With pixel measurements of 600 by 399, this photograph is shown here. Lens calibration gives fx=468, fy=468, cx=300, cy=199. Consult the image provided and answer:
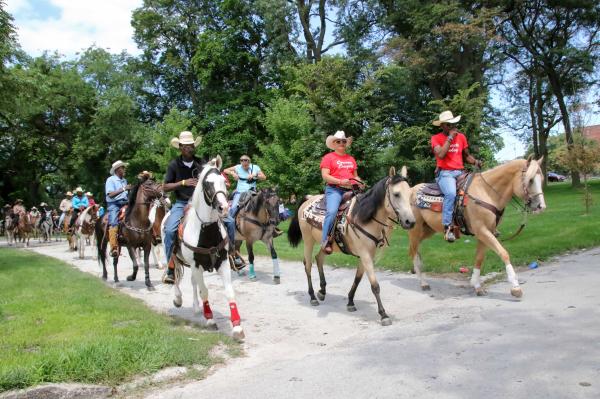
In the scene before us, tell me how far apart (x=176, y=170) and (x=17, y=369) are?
3601 millimetres

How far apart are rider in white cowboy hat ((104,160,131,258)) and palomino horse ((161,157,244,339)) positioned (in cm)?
469

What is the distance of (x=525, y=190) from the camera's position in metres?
7.79

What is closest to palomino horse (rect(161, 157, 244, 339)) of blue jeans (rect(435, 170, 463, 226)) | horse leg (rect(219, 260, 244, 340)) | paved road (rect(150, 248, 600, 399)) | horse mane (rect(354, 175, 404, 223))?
horse leg (rect(219, 260, 244, 340))

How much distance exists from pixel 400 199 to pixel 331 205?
150 cm

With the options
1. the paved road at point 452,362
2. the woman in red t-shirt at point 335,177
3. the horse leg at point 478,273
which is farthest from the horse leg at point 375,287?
the horse leg at point 478,273

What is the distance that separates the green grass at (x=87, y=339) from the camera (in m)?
4.68

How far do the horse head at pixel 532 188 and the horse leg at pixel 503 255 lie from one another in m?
0.81

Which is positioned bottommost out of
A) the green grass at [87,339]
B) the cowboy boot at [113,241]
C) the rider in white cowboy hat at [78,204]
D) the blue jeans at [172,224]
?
the green grass at [87,339]

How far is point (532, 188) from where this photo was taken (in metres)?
7.74

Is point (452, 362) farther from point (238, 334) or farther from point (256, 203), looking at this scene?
point (256, 203)

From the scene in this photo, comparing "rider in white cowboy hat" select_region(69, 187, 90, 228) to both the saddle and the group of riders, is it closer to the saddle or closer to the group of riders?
the group of riders

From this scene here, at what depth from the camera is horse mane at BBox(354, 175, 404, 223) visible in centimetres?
710

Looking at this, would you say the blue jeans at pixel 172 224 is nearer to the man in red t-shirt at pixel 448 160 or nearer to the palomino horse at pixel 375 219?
the palomino horse at pixel 375 219

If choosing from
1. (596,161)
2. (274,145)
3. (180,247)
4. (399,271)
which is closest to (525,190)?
(399,271)
